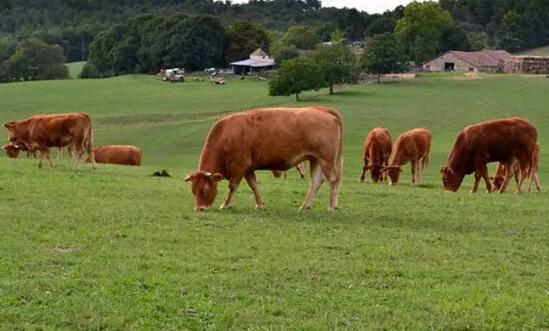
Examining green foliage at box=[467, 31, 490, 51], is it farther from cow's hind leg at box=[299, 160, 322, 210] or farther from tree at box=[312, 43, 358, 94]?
cow's hind leg at box=[299, 160, 322, 210]

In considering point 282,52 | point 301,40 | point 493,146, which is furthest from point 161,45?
point 493,146

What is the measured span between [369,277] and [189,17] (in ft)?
393

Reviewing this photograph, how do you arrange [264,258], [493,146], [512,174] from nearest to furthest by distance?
[264,258], [493,146], [512,174]

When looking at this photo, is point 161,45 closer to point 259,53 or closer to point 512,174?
point 259,53

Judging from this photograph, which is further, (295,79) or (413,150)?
(295,79)

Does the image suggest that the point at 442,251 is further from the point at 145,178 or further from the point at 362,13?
the point at 362,13

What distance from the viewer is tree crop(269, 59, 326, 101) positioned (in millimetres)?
83375

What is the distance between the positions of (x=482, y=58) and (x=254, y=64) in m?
34.9

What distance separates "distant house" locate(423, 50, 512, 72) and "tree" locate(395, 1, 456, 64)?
2.59 meters

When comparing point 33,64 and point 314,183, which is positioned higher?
point 314,183

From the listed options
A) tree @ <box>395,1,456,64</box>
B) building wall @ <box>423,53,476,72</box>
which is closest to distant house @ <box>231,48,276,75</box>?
tree @ <box>395,1,456,64</box>

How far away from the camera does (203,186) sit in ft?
54.6

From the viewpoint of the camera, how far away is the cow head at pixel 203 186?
16625 mm

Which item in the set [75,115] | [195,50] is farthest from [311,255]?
[195,50]
